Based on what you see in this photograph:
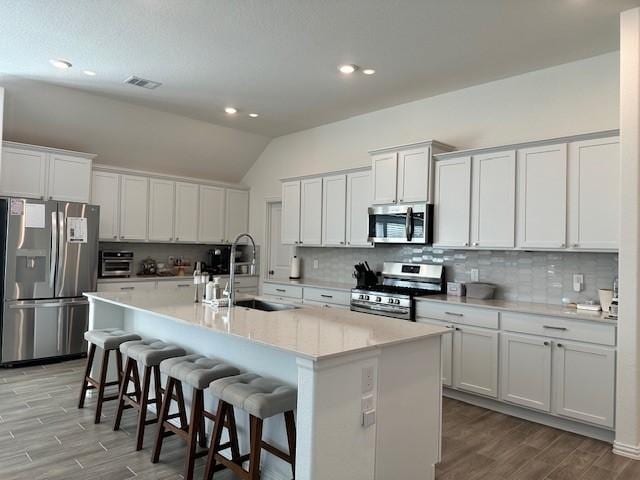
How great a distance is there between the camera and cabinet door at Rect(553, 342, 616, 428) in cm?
321

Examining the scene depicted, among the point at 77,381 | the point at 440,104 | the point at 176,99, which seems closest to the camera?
the point at 77,381

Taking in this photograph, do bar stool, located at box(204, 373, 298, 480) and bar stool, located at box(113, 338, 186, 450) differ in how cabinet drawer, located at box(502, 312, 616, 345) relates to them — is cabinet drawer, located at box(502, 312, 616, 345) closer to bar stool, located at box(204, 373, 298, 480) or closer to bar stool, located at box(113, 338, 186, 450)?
bar stool, located at box(204, 373, 298, 480)

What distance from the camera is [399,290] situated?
4.74m

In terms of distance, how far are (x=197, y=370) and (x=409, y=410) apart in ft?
4.10

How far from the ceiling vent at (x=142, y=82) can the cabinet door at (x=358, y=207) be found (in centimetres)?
243

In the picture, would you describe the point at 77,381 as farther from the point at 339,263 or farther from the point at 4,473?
the point at 339,263

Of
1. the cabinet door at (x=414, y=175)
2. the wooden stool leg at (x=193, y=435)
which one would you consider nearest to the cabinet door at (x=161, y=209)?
the cabinet door at (x=414, y=175)

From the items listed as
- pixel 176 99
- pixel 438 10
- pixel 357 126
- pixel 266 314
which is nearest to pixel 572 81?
pixel 438 10

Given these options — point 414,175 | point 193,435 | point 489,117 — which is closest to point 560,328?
point 414,175

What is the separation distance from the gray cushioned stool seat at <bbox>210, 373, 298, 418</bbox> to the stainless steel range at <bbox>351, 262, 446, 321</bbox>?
7.14 feet

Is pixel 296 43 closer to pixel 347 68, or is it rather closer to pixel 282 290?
pixel 347 68

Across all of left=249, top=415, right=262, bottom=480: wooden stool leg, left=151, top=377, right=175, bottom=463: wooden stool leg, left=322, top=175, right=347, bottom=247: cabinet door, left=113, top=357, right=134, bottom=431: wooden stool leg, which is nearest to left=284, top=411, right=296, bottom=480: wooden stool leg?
left=249, top=415, right=262, bottom=480: wooden stool leg

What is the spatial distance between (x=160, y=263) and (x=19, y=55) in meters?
3.45

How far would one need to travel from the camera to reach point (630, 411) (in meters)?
3.06
